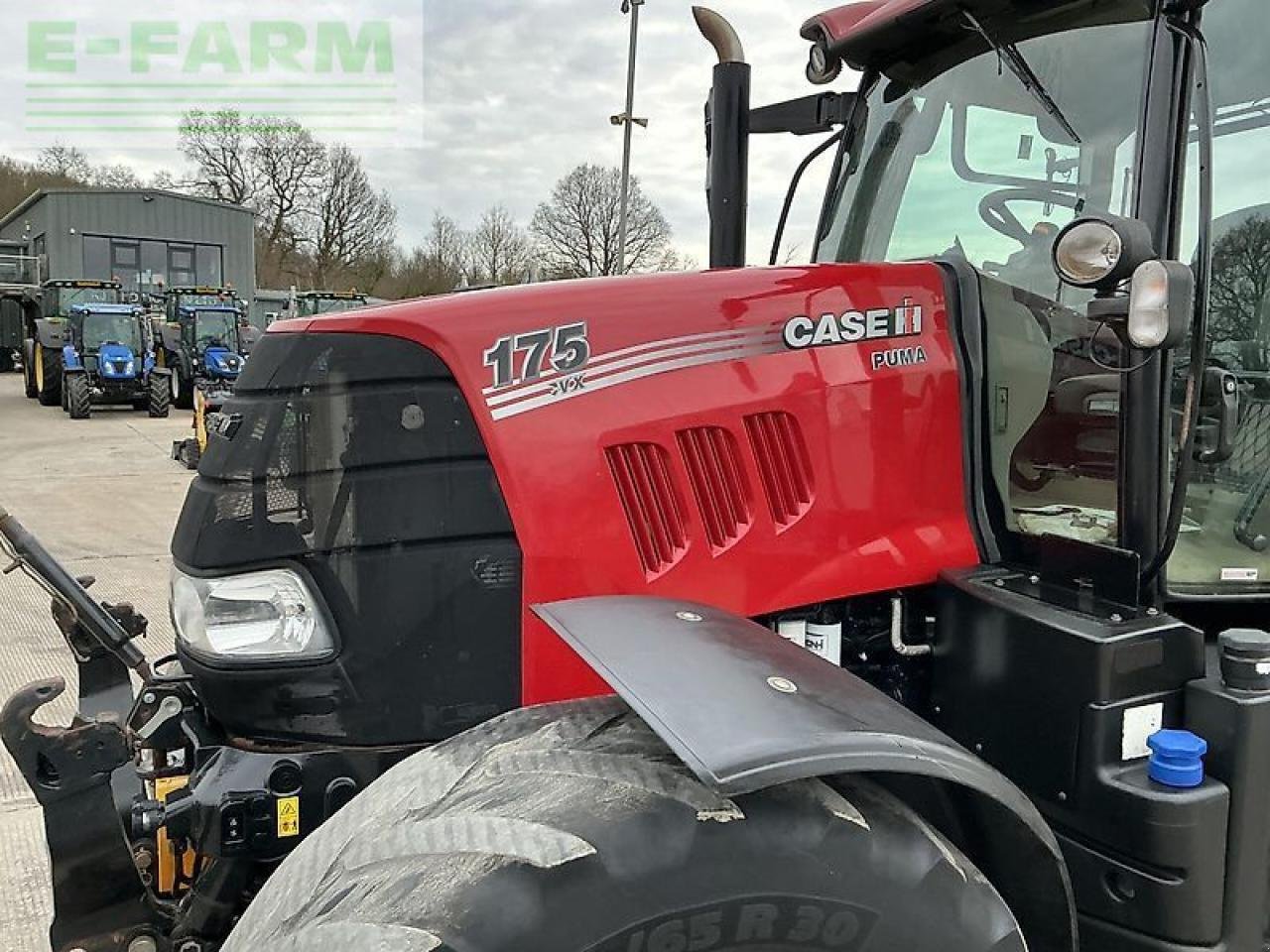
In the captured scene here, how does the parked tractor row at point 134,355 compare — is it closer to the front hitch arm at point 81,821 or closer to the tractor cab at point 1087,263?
the front hitch arm at point 81,821

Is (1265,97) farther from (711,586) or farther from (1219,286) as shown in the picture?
(711,586)

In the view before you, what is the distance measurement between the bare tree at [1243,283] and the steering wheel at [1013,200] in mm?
303

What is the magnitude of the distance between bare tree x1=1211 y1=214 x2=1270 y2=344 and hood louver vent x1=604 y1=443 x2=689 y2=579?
112cm

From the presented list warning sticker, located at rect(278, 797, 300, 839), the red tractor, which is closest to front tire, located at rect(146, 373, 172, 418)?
the red tractor

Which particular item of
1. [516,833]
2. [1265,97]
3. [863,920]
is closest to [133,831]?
[516,833]

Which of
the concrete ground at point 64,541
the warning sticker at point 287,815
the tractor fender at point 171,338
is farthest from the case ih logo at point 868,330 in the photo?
the tractor fender at point 171,338

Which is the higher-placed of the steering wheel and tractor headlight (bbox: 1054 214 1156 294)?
the steering wheel

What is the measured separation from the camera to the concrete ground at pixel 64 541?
3.47 metres

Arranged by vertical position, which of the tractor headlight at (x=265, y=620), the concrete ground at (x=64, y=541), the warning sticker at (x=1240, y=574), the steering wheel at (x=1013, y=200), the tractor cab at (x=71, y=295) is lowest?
the concrete ground at (x=64, y=541)

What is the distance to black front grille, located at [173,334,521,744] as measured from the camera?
6.13 ft

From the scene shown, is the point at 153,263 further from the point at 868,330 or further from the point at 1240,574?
the point at 1240,574

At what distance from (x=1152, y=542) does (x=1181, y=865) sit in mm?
536

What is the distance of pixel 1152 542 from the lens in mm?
1913

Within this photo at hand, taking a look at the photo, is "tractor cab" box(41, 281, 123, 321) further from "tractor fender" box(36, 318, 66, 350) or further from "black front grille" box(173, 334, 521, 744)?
"black front grille" box(173, 334, 521, 744)
